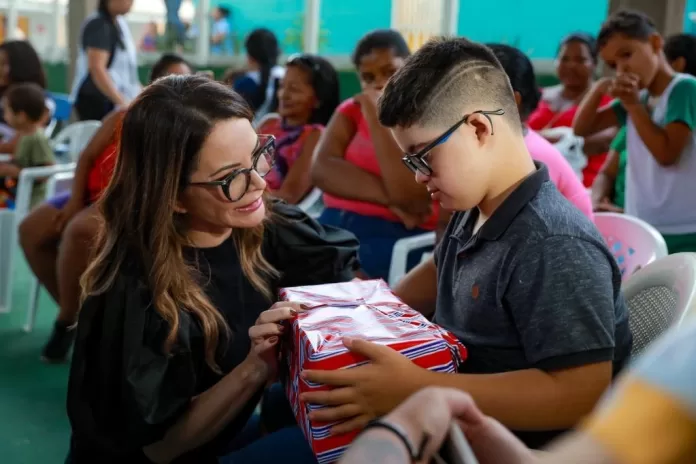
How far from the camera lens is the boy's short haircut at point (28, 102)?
4945 mm

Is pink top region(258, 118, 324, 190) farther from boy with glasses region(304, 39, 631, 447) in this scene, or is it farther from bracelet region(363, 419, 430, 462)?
bracelet region(363, 419, 430, 462)

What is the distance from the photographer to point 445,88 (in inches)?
53.2

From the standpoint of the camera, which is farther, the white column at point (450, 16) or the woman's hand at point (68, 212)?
the white column at point (450, 16)

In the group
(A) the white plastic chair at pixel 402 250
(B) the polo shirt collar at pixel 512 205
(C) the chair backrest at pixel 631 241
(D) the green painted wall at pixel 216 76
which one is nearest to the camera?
(B) the polo shirt collar at pixel 512 205

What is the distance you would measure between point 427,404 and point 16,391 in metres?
2.76

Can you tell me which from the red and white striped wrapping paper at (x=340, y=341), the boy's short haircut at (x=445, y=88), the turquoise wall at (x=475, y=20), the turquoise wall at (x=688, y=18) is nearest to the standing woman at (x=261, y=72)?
the turquoise wall at (x=475, y=20)

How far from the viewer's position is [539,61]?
5.81 m

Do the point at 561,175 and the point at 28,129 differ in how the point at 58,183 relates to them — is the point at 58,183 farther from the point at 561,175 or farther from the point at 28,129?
the point at 561,175

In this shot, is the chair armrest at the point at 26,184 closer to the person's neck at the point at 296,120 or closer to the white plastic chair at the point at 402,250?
the person's neck at the point at 296,120

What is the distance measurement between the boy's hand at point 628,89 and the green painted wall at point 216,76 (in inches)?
125

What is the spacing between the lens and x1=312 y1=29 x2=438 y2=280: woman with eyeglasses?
279 centimetres

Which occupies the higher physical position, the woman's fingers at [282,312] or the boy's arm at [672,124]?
the boy's arm at [672,124]

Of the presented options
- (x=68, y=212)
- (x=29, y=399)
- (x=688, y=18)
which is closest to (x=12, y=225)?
(x=68, y=212)

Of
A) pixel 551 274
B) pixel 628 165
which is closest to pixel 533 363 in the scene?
pixel 551 274
